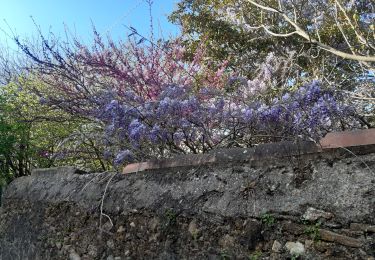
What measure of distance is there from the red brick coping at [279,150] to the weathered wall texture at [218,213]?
47 mm

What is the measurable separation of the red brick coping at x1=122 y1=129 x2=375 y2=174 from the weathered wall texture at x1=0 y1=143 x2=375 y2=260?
0.05 metres

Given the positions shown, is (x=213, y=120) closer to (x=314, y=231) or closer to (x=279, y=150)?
(x=279, y=150)

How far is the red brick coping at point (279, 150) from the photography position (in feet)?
8.75

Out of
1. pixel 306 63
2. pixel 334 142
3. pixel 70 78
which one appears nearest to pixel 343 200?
pixel 334 142

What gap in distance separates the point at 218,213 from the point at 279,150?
1.93 ft

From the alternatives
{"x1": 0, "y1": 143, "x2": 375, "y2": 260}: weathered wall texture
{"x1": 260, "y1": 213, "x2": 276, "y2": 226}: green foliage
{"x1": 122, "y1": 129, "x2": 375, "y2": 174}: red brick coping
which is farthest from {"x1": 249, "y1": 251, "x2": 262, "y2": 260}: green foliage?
{"x1": 122, "y1": 129, "x2": 375, "y2": 174}: red brick coping

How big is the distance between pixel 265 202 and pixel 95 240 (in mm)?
1822

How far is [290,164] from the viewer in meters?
2.94

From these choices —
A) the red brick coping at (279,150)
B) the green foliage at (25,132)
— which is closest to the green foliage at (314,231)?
the red brick coping at (279,150)

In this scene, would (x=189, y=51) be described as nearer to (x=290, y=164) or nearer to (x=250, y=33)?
(x=250, y=33)

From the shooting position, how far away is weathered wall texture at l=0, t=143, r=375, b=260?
2.53 metres

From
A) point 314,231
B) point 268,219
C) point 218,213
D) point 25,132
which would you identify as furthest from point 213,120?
point 25,132

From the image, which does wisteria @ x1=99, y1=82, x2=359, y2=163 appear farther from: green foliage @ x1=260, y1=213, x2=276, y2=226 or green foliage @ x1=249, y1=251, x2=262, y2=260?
green foliage @ x1=249, y1=251, x2=262, y2=260

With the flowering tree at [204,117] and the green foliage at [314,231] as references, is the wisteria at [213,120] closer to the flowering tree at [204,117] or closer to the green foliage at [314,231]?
the flowering tree at [204,117]
